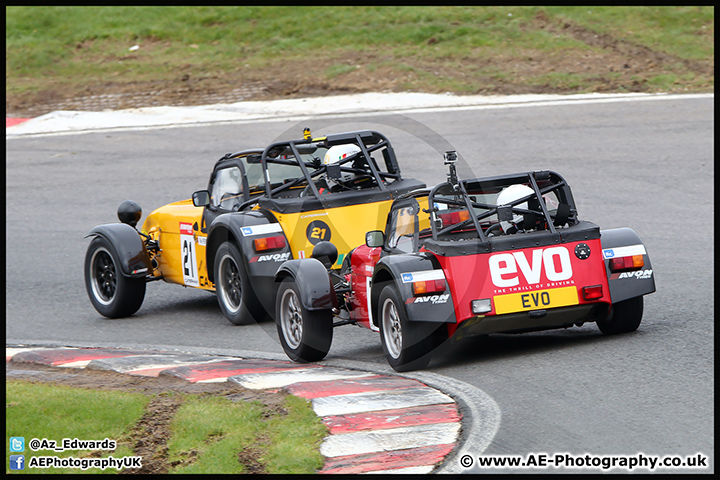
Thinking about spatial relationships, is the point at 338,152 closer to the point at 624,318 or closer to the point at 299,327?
the point at 299,327

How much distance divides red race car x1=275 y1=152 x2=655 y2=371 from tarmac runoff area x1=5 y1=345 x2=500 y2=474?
41 centimetres

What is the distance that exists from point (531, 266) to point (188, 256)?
5.01 meters

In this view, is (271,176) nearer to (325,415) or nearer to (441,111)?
(325,415)

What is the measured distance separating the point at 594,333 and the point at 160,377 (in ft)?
12.2

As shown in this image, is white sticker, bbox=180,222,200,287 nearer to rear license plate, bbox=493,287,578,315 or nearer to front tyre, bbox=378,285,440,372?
front tyre, bbox=378,285,440,372

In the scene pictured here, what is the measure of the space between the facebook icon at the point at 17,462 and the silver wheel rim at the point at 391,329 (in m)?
3.14

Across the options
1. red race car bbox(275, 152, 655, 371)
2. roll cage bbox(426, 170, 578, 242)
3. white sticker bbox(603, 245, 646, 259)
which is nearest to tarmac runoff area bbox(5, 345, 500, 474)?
red race car bbox(275, 152, 655, 371)

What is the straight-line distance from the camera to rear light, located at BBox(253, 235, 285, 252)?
10.3 m

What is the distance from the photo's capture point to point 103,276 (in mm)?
12141

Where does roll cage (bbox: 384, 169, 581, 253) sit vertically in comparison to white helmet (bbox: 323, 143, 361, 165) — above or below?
below

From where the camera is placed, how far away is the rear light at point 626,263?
8.14 meters

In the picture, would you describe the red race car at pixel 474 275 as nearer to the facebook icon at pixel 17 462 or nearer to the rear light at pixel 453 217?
the rear light at pixel 453 217

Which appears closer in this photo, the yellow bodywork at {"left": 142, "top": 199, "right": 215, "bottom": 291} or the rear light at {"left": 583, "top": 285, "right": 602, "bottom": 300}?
the rear light at {"left": 583, "top": 285, "right": 602, "bottom": 300}

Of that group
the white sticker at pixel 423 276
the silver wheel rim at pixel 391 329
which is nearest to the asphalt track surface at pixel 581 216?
the silver wheel rim at pixel 391 329
